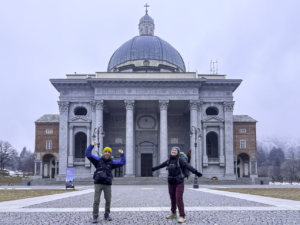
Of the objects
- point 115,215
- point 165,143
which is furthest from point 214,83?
point 115,215

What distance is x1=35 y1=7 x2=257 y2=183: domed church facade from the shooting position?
49.4 metres

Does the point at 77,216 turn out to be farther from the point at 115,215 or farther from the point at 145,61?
the point at 145,61

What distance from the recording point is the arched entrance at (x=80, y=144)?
2116 inches

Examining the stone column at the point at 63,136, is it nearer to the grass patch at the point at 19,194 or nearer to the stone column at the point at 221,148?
the stone column at the point at 221,148

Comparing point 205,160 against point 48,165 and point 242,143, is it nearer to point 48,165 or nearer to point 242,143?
point 242,143

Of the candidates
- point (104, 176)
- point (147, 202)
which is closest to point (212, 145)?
point (147, 202)

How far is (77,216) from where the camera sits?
10.4m

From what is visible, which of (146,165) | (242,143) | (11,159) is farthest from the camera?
(11,159)

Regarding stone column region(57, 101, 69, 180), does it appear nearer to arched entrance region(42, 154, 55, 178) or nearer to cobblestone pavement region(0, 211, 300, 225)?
arched entrance region(42, 154, 55, 178)

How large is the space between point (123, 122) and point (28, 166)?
11024 centimetres

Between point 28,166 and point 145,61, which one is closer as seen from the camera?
point 145,61

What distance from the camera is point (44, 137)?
53844mm

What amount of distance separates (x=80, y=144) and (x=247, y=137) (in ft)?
90.4

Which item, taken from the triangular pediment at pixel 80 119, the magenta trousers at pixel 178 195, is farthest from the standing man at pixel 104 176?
the triangular pediment at pixel 80 119
